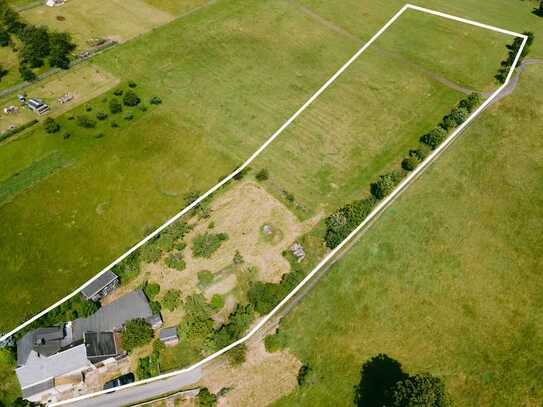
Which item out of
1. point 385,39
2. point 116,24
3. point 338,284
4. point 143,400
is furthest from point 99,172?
point 385,39

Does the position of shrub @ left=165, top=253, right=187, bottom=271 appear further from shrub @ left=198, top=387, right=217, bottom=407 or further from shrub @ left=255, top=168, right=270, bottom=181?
shrub @ left=255, top=168, right=270, bottom=181

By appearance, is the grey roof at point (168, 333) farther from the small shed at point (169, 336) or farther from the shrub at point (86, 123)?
the shrub at point (86, 123)

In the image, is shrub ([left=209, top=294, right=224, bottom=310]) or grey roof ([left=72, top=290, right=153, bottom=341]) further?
shrub ([left=209, top=294, right=224, bottom=310])

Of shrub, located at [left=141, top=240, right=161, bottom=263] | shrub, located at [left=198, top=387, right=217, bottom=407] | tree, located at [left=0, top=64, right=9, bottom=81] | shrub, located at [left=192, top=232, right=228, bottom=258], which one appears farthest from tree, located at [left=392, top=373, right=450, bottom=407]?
tree, located at [left=0, top=64, right=9, bottom=81]

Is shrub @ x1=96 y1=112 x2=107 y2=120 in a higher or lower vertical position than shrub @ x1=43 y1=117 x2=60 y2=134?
higher

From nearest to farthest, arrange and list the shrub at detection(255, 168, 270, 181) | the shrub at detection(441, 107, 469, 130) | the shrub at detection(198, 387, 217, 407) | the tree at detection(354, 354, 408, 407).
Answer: the shrub at detection(198, 387, 217, 407) → the tree at detection(354, 354, 408, 407) → the shrub at detection(255, 168, 270, 181) → the shrub at detection(441, 107, 469, 130)

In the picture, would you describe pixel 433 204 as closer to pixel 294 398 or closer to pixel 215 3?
pixel 294 398

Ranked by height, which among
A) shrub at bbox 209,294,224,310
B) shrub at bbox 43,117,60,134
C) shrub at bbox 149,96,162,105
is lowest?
shrub at bbox 209,294,224,310
